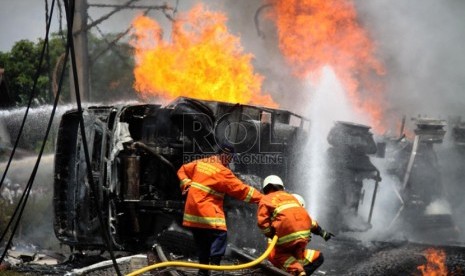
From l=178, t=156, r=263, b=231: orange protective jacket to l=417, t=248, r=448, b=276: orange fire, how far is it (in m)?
3.87

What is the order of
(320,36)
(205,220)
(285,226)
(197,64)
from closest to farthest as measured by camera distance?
(285,226) → (205,220) → (197,64) → (320,36)

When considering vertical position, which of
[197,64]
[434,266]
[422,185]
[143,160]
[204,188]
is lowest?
[434,266]

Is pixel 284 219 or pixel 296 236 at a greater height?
pixel 284 219

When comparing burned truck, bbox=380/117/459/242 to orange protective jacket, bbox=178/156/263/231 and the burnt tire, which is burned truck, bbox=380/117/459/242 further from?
orange protective jacket, bbox=178/156/263/231

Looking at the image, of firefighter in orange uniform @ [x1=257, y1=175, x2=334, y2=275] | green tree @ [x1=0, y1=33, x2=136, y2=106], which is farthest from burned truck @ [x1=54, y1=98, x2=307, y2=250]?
green tree @ [x1=0, y1=33, x2=136, y2=106]

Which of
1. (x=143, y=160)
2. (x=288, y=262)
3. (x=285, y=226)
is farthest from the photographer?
(x=143, y=160)

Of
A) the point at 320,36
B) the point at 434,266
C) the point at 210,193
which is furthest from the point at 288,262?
the point at 320,36

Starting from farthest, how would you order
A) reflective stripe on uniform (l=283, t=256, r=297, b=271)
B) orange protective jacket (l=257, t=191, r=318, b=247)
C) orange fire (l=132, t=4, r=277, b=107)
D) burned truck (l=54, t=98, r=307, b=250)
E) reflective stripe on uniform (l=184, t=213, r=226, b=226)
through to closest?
1. orange fire (l=132, t=4, r=277, b=107)
2. burned truck (l=54, t=98, r=307, b=250)
3. reflective stripe on uniform (l=184, t=213, r=226, b=226)
4. reflective stripe on uniform (l=283, t=256, r=297, b=271)
5. orange protective jacket (l=257, t=191, r=318, b=247)

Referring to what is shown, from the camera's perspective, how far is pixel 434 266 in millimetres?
8344

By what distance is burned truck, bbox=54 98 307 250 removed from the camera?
7273mm

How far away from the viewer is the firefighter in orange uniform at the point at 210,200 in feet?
18.9

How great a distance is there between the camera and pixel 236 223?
8125 millimetres

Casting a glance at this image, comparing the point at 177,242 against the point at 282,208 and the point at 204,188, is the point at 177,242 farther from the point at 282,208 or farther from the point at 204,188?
the point at 282,208

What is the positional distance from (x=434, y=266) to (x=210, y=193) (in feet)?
15.0
